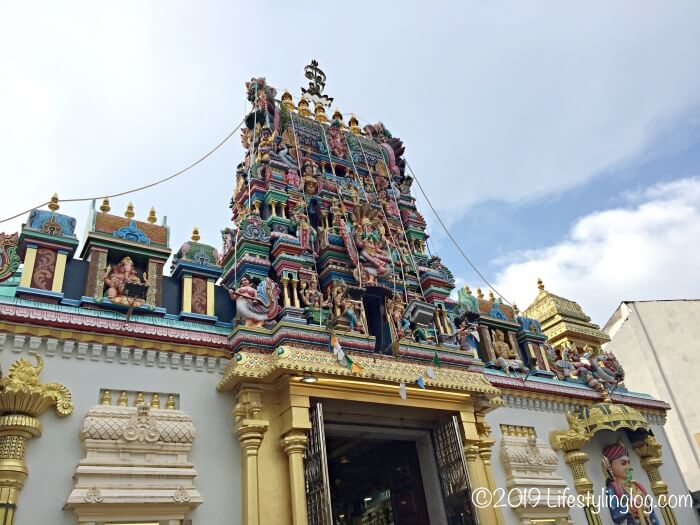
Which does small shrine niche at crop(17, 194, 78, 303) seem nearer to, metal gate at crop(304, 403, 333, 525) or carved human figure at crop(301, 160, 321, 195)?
metal gate at crop(304, 403, 333, 525)

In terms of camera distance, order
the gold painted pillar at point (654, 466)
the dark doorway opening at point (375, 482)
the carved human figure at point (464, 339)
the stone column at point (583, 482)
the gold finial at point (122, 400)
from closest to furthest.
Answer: the gold finial at point (122, 400) < the dark doorway opening at point (375, 482) < the stone column at point (583, 482) < the carved human figure at point (464, 339) < the gold painted pillar at point (654, 466)

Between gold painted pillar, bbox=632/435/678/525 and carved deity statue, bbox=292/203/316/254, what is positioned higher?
carved deity statue, bbox=292/203/316/254

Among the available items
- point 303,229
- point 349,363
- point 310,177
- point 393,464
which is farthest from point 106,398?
point 310,177

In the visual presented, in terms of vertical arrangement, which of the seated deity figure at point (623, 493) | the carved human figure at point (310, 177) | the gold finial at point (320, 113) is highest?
the gold finial at point (320, 113)

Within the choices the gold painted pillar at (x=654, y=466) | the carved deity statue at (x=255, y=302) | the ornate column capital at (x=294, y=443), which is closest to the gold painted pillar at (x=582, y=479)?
the gold painted pillar at (x=654, y=466)

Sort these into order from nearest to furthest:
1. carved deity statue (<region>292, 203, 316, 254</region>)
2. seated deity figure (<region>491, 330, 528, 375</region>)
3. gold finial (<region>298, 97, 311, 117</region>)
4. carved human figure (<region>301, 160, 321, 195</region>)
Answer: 1. carved deity statue (<region>292, 203, 316, 254</region>)
2. carved human figure (<region>301, 160, 321, 195</region>)
3. seated deity figure (<region>491, 330, 528, 375</region>)
4. gold finial (<region>298, 97, 311, 117</region>)

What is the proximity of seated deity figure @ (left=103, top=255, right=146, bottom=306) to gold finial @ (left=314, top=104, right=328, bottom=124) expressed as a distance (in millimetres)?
8588

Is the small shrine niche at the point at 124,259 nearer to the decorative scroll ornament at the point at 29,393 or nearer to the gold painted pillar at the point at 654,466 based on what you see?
the decorative scroll ornament at the point at 29,393

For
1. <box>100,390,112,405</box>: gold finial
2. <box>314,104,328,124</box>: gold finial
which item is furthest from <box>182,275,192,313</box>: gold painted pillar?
<box>314,104,328,124</box>: gold finial

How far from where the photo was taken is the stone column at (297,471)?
935 centimetres

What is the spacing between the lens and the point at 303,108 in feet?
59.0

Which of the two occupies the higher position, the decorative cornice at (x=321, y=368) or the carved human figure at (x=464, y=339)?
the carved human figure at (x=464, y=339)

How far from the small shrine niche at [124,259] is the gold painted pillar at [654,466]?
13.4 meters

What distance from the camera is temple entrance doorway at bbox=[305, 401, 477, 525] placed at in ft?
33.4
